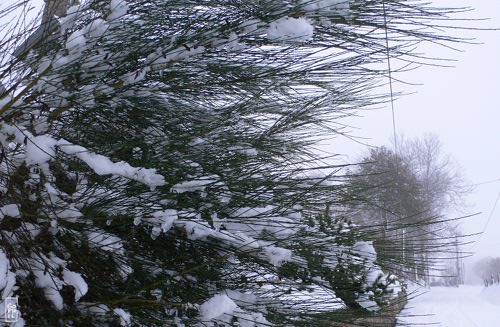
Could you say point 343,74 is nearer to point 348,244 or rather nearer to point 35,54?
point 348,244

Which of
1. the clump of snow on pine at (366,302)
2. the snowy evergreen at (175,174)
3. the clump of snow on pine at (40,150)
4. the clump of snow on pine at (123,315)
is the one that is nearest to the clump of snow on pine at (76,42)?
the snowy evergreen at (175,174)

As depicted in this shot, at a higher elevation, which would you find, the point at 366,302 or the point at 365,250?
the point at 365,250

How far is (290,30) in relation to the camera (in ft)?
6.42

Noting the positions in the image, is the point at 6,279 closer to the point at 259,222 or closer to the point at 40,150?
the point at 40,150

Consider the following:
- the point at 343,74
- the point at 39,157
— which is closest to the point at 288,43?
the point at 343,74

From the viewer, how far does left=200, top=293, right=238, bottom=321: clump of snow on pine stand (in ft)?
6.25

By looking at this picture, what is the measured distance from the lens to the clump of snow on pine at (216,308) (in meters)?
1.91

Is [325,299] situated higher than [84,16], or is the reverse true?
[84,16]

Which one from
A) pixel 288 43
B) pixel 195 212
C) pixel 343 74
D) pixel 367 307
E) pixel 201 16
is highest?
pixel 201 16

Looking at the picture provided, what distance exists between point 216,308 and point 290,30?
3.67 ft

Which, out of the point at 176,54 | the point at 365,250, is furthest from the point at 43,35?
the point at 365,250

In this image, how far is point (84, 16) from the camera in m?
2.25

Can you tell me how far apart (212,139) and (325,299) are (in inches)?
36.4

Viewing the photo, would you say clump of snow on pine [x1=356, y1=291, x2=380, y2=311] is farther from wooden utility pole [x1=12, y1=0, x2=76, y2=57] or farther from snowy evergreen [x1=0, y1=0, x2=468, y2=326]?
wooden utility pole [x1=12, y1=0, x2=76, y2=57]
